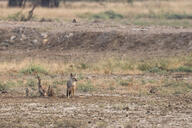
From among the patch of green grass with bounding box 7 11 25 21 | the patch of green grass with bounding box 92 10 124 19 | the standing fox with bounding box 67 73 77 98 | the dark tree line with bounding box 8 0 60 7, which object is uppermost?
the standing fox with bounding box 67 73 77 98

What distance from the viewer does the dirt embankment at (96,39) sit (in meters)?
27.7

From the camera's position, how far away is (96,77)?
2184cm

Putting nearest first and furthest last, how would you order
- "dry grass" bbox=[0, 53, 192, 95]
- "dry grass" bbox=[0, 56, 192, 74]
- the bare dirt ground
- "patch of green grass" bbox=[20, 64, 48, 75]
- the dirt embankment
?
the bare dirt ground < "dry grass" bbox=[0, 53, 192, 95] < "patch of green grass" bbox=[20, 64, 48, 75] < "dry grass" bbox=[0, 56, 192, 74] < the dirt embankment

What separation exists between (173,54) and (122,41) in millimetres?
2740

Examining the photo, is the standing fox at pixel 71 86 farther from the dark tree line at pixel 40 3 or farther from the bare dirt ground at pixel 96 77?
the dark tree line at pixel 40 3

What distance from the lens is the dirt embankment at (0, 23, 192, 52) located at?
2766cm

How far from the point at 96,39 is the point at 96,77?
6.88 metres

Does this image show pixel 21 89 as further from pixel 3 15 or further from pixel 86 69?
pixel 3 15

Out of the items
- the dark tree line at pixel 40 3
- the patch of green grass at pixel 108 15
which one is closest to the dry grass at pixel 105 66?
the patch of green grass at pixel 108 15

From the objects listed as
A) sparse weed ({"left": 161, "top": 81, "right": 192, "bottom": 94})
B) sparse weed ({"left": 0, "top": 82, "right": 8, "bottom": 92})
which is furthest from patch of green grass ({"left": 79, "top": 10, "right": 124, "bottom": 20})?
sparse weed ({"left": 0, "top": 82, "right": 8, "bottom": 92})

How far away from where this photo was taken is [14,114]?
16.2 metres

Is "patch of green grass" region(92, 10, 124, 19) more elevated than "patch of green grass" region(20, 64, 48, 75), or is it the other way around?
"patch of green grass" region(20, 64, 48, 75)

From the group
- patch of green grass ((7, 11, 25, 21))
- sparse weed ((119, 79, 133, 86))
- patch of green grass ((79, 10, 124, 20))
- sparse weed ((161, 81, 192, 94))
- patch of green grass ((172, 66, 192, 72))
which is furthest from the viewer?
patch of green grass ((79, 10, 124, 20))

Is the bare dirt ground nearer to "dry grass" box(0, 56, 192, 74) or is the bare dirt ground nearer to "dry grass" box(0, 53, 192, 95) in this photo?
"dry grass" box(0, 53, 192, 95)
